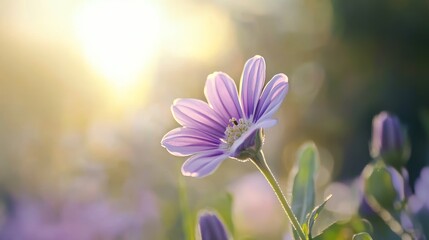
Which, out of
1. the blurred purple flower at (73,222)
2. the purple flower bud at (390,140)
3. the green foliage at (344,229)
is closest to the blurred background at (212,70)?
the blurred purple flower at (73,222)

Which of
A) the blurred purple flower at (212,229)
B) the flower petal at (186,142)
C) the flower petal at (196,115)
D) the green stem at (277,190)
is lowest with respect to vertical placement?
the blurred purple flower at (212,229)

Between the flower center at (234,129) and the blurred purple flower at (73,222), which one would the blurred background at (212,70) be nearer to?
the blurred purple flower at (73,222)

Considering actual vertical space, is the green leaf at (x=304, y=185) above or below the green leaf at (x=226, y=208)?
above

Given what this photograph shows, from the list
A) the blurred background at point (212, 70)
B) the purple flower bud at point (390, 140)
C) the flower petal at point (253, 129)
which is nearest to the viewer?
the flower petal at point (253, 129)

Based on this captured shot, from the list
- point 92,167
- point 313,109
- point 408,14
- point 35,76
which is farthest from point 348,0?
point 92,167

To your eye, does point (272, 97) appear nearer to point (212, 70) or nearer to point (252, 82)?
point (252, 82)

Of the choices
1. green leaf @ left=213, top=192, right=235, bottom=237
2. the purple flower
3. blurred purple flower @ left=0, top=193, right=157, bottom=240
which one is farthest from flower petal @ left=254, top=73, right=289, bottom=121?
blurred purple flower @ left=0, top=193, right=157, bottom=240

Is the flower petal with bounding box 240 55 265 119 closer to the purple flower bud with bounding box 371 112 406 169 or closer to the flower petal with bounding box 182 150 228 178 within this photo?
the flower petal with bounding box 182 150 228 178

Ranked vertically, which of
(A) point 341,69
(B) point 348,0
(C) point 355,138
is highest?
(B) point 348,0

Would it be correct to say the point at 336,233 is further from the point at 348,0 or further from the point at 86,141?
→ the point at 348,0
